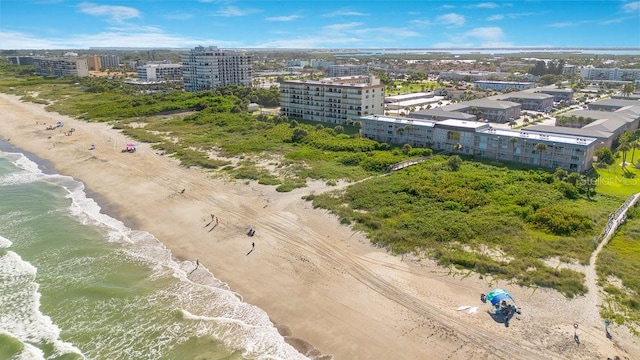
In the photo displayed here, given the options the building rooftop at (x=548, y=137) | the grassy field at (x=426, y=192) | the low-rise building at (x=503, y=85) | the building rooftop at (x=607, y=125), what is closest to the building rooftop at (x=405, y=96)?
the low-rise building at (x=503, y=85)

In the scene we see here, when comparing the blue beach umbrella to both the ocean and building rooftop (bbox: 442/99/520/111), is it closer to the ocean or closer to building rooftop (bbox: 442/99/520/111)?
the ocean

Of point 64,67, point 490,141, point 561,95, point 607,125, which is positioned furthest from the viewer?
point 64,67

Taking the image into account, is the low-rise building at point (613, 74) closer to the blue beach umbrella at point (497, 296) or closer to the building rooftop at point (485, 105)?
the building rooftop at point (485, 105)

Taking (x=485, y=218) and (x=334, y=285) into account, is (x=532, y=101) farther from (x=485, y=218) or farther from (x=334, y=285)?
(x=334, y=285)

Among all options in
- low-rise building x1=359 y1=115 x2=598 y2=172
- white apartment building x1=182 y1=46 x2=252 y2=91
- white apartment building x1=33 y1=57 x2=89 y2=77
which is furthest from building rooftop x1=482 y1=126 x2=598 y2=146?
white apartment building x1=33 y1=57 x2=89 y2=77

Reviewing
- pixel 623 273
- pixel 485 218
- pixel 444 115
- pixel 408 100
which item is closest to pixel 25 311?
pixel 485 218

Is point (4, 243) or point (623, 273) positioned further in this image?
point (4, 243)

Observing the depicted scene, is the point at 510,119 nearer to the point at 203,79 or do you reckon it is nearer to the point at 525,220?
the point at 525,220

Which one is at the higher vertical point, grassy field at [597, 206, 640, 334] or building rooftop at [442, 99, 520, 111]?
building rooftop at [442, 99, 520, 111]
